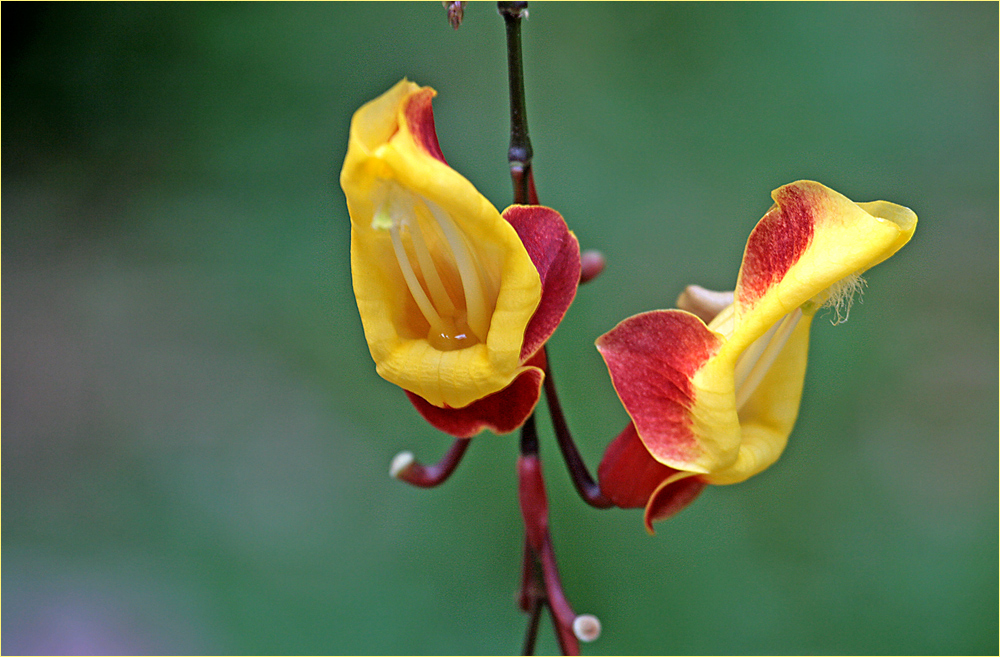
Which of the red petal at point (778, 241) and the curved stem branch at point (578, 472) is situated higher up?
the red petal at point (778, 241)

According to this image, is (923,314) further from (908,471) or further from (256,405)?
(256,405)

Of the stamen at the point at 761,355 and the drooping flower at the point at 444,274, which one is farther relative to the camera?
the stamen at the point at 761,355

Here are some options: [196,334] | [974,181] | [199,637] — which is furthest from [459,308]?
[974,181]

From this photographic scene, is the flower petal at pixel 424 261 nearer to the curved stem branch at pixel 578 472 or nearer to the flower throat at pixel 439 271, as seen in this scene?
the flower throat at pixel 439 271

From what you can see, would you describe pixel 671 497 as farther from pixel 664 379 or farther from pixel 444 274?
pixel 444 274

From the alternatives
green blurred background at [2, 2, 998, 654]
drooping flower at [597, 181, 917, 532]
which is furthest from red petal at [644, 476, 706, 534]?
green blurred background at [2, 2, 998, 654]

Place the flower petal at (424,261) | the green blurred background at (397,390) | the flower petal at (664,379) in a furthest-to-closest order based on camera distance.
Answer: the green blurred background at (397,390)
the flower petal at (664,379)
the flower petal at (424,261)

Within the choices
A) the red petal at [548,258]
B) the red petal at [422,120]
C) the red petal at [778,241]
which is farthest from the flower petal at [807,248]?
the red petal at [422,120]

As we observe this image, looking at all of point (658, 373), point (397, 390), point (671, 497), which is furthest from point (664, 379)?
point (397, 390)
